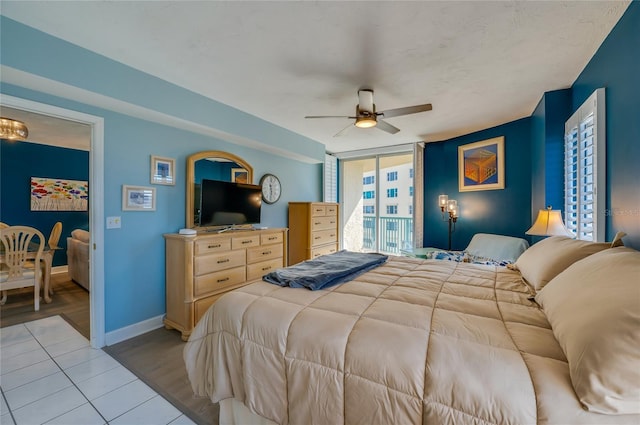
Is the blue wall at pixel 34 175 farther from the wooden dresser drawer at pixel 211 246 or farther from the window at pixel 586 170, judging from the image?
the window at pixel 586 170

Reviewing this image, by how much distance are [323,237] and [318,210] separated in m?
0.53

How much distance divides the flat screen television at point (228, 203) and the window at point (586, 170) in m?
3.49

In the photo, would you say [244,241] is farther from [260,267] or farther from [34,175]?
[34,175]

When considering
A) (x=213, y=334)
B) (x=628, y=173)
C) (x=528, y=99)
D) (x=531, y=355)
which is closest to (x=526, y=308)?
(x=531, y=355)

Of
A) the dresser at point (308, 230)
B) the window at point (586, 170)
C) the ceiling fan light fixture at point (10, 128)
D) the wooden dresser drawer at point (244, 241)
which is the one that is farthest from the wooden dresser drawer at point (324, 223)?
the ceiling fan light fixture at point (10, 128)

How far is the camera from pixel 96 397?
5.99 ft

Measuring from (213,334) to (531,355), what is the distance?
Answer: 152 cm

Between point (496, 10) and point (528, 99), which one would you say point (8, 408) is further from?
point (528, 99)

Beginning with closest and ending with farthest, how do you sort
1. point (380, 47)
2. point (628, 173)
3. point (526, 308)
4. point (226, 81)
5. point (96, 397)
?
1. point (526, 308)
2. point (628, 173)
3. point (96, 397)
4. point (380, 47)
5. point (226, 81)

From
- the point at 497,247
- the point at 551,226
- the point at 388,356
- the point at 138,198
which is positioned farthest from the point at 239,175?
the point at 497,247

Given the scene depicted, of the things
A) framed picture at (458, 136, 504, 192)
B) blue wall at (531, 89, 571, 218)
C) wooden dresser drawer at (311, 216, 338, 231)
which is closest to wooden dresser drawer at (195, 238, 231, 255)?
wooden dresser drawer at (311, 216, 338, 231)

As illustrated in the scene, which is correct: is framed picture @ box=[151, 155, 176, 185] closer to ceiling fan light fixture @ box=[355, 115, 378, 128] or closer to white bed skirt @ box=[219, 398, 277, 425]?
ceiling fan light fixture @ box=[355, 115, 378, 128]

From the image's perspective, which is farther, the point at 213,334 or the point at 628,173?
the point at 628,173

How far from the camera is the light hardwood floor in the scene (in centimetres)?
179
